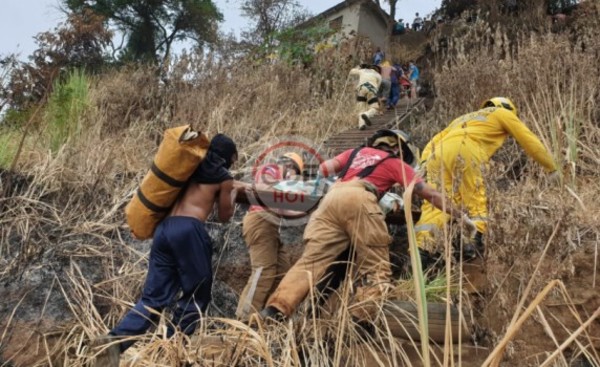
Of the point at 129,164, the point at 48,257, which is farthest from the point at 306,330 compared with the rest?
the point at 129,164

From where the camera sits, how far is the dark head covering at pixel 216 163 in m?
3.11

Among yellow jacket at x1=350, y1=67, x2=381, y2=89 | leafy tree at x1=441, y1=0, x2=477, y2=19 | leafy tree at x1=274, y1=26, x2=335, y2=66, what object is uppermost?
leafy tree at x1=441, y1=0, x2=477, y2=19

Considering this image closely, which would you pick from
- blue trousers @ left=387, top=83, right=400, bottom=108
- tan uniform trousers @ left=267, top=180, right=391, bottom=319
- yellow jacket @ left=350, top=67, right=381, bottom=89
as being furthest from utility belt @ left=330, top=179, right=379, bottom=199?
blue trousers @ left=387, top=83, right=400, bottom=108

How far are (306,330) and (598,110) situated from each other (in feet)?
13.6

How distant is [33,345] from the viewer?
3.62 m

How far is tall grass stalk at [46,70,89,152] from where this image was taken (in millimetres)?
5586

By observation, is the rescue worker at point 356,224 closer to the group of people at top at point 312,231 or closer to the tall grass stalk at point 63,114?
the group of people at top at point 312,231

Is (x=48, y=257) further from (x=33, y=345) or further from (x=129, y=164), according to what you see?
(x=129, y=164)

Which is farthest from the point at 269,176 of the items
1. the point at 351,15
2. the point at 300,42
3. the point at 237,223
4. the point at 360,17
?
the point at 351,15

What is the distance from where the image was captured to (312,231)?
3.45 metres

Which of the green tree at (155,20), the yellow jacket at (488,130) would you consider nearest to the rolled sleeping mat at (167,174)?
the yellow jacket at (488,130)

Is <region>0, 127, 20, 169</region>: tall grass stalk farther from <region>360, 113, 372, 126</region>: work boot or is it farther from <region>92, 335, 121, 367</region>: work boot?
<region>360, 113, 372, 126</region>: work boot

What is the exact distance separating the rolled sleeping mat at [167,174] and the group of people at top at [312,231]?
10 cm

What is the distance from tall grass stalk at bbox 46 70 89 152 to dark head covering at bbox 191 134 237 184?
9.72 ft
